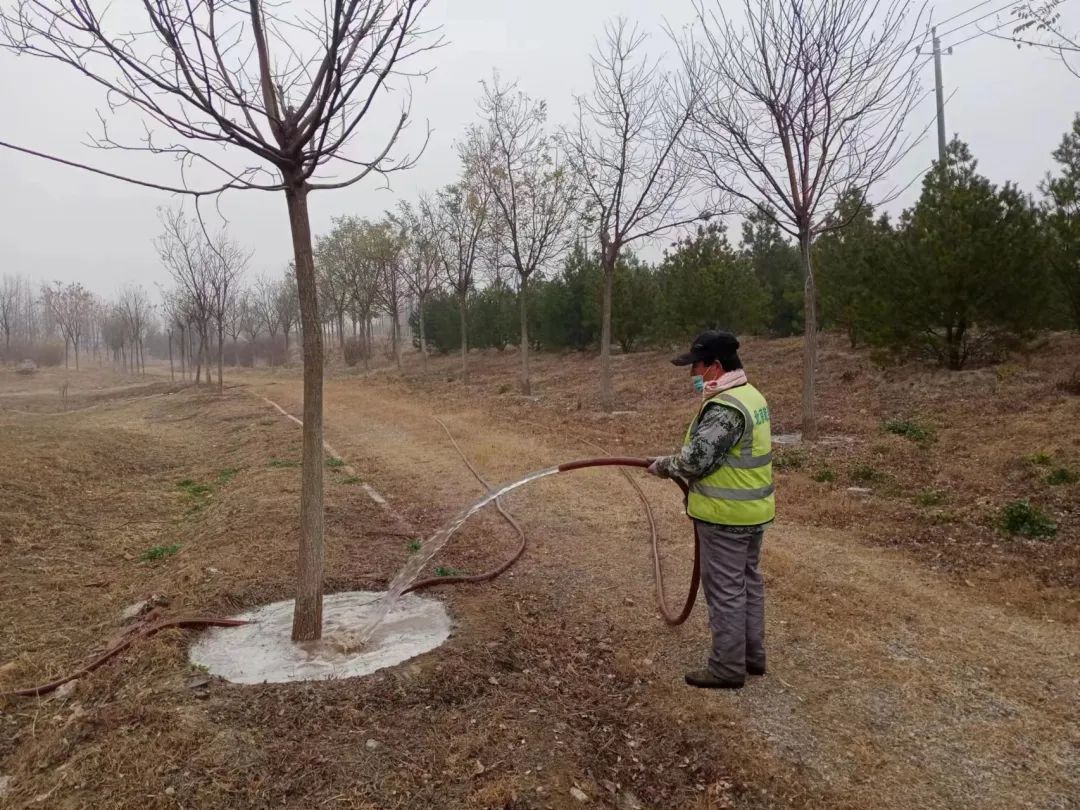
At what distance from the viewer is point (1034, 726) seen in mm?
3188

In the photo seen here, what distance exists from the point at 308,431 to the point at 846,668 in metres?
3.16

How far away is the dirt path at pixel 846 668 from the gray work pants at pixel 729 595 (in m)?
0.18

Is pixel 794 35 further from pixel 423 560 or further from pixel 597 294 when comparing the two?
pixel 597 294

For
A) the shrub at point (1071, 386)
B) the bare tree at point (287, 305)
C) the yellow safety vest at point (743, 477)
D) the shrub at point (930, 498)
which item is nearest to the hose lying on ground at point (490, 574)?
the yellow safety vest at point (743, 477)

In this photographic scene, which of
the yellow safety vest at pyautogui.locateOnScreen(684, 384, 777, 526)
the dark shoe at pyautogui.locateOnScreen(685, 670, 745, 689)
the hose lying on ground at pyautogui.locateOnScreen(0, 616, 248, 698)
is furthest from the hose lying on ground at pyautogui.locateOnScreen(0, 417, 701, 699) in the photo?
the dark shoe at pyautogui.locateOnScreen(685, 670, 745, 689)

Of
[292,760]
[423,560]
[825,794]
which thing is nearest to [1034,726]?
[825,794]

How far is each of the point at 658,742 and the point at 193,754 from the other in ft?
6.51

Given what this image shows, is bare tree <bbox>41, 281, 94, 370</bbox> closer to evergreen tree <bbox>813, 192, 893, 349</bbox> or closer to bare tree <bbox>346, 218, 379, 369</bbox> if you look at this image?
bare tree <bbox>346, 218, 379, 369</bbox>

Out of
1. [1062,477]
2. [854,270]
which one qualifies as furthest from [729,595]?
[854,270]

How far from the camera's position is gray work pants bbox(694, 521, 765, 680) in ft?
11.8

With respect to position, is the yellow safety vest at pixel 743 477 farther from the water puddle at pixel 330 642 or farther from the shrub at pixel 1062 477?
the shrub at pixel 1062 477

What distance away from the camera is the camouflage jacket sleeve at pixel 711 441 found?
3.54m

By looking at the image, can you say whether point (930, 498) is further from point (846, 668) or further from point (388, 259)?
point (388, 259)

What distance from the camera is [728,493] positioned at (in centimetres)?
358
